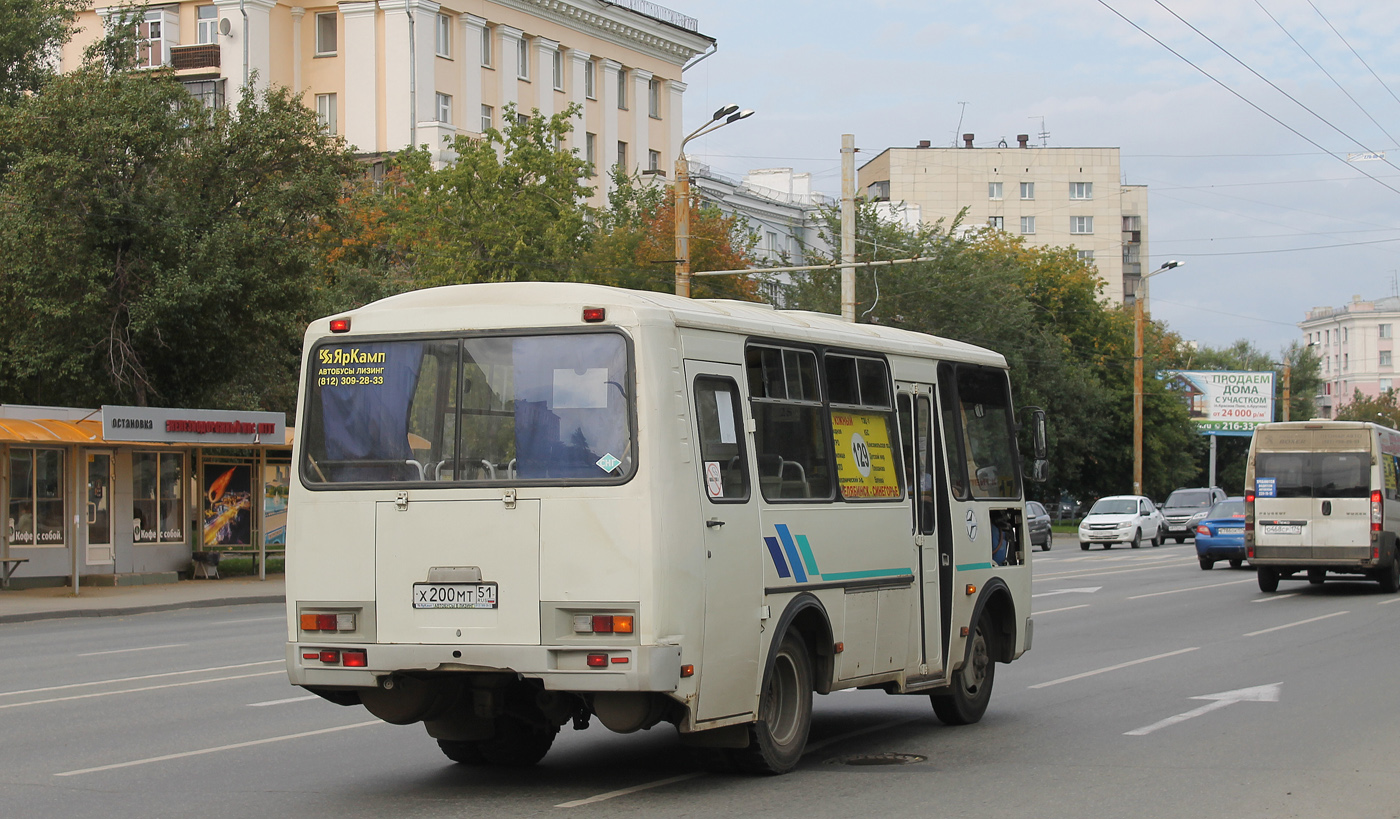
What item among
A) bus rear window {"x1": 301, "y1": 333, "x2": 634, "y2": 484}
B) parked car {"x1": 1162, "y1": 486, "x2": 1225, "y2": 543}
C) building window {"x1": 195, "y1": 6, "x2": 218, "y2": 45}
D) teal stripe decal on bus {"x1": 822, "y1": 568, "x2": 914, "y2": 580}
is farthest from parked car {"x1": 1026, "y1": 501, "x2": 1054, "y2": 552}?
bus rear window {"x1": 301, "y1": 333, "x2": 634, "y2": 484}

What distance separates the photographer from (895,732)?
37.3 feet

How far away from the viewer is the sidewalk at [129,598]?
24.5 metres

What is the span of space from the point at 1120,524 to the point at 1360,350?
137 meters

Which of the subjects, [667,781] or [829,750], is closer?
[667,781]

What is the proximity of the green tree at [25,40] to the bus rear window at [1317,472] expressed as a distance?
2811 centimetres

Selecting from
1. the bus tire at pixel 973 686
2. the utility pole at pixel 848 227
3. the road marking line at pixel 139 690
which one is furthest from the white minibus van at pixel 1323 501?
the road marking line at pixel 139 690

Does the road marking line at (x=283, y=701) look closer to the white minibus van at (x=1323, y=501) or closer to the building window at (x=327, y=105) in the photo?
the white minibus van at (x=1323, y=501)

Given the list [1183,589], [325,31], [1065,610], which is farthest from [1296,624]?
[325,31]

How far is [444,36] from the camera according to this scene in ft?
215

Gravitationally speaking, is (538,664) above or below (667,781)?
above

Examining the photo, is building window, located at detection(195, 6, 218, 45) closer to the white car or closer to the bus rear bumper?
the white car

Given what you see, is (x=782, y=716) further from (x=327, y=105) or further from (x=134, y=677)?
(x=327, y=105)

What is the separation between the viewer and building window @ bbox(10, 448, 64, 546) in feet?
93.2

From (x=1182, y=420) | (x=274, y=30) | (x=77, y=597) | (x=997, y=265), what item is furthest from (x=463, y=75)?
(x=77, y=597)
